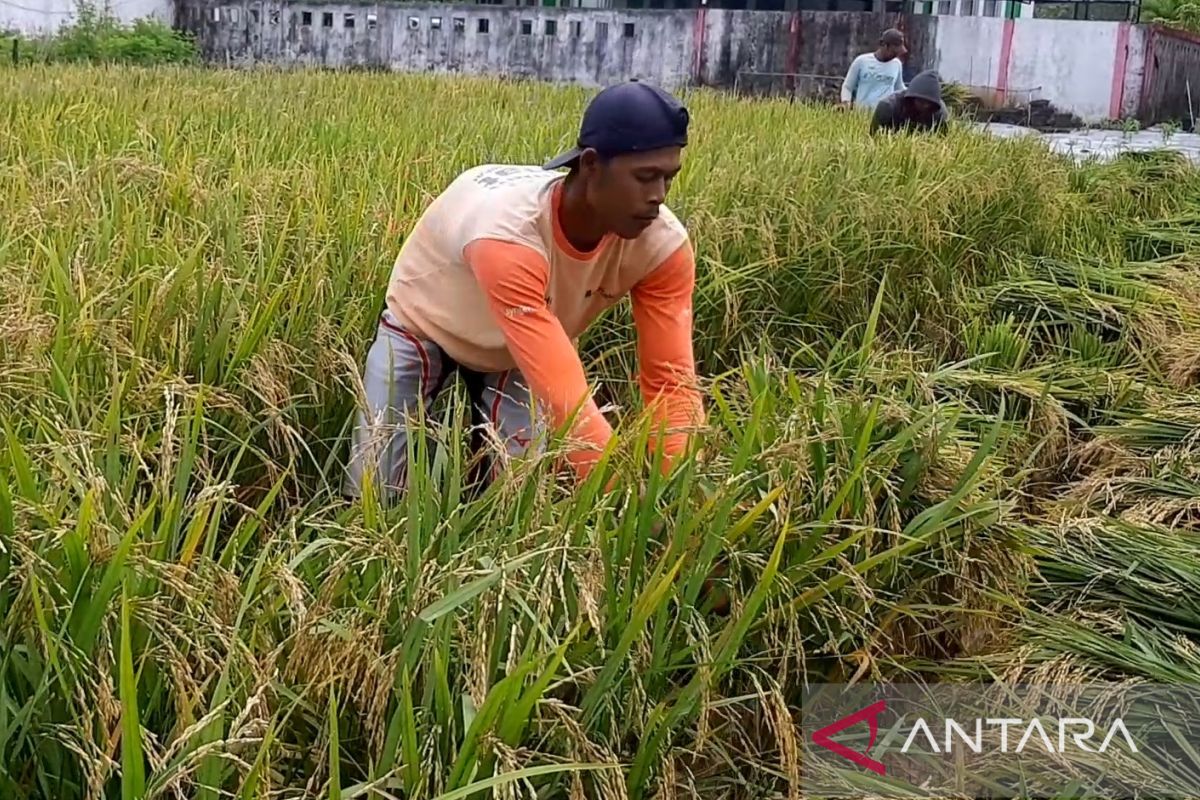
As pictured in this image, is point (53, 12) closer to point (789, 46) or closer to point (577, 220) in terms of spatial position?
point (789, 46)

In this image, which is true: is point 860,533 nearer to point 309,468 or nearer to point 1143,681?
point 1143,681

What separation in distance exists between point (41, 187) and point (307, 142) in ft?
4.39

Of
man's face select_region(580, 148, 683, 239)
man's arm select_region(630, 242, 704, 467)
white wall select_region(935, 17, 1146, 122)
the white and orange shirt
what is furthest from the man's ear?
white wall select_region(935, 17, 1146, 122)

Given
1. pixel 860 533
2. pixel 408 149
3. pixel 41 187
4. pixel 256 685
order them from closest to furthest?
pixel 256 685 → pixel 860 533 → pixel 41 187 → pixel 408 149

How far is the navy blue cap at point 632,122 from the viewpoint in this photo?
74.6 inches

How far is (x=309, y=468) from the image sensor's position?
2.23 m

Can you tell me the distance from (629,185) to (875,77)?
620 cm

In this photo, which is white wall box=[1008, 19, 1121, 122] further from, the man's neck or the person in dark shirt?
the man's neck

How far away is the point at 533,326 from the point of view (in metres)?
1.92

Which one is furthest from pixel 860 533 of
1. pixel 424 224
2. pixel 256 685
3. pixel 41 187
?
pixel 41 187

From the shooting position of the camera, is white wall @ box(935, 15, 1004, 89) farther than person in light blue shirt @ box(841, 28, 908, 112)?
Yes

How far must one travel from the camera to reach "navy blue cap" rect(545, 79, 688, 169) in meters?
1.90

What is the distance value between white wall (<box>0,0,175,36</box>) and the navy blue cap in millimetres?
12559

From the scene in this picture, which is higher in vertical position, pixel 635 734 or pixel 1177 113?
pixel 1177 113
